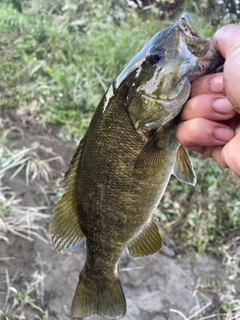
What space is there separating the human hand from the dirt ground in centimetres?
186

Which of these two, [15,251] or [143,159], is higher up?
[143,159]

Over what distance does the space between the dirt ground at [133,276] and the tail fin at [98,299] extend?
2.92 feet

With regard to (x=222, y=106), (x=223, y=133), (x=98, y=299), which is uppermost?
(x=222, y=106)

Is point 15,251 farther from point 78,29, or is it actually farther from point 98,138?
point 78,29

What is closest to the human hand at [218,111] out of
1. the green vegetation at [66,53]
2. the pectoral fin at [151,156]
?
the pectoral fin at [151,156]

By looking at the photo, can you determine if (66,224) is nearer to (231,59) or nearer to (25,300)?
(231,59)

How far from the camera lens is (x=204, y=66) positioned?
1.43 meters

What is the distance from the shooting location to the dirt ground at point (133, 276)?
9.40 ft

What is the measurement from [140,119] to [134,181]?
0.89 feet

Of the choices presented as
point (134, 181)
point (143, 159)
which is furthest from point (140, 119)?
point (134, 181)

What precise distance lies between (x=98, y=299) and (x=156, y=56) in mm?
1214

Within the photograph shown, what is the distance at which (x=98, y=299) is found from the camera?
1975mm

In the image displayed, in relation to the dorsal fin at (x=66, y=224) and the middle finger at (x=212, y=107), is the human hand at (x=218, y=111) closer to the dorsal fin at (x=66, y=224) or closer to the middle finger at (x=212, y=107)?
the middle finger at (x=212, y=107)

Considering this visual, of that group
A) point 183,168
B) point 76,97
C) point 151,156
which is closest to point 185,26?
point 151,156
